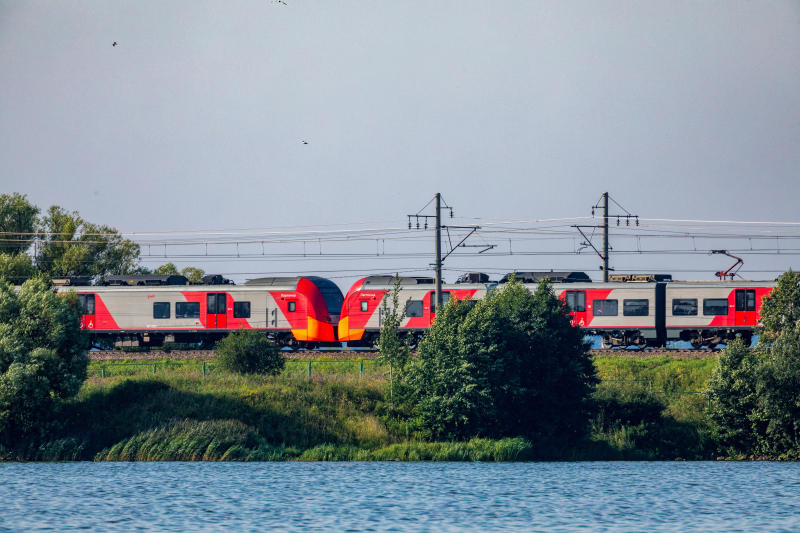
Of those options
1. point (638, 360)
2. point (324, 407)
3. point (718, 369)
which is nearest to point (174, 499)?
point (324, 407)

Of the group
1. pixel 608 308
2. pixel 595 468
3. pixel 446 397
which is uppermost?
pixel 608 308

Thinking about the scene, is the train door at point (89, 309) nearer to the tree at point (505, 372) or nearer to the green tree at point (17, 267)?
the green tree at point (17, 267)

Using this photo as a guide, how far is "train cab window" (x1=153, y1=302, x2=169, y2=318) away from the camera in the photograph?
61.4m

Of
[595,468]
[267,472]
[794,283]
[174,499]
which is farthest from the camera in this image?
[794,283]

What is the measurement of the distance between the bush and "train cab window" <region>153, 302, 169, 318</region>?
12.9 m

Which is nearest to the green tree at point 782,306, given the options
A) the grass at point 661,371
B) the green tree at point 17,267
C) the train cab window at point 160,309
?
the grass at point 661,371

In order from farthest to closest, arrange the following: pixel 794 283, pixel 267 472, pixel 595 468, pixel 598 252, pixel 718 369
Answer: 1. pixel 598 252
2. pixel 794 283
3. pixel 718 369
4. pixel 595 468
5. pixel 267 472

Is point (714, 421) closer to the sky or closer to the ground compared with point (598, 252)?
closer to the ground

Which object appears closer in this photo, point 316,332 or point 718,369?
point 718,369

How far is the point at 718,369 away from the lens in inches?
1693

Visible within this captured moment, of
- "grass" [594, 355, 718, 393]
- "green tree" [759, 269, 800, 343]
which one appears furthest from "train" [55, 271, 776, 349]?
"green tree" [759, 269, 800, 343]

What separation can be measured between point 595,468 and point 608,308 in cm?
1910

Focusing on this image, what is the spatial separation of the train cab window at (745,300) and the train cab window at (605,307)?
21.2 feet

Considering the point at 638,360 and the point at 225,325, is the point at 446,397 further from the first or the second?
the point at 225,325
